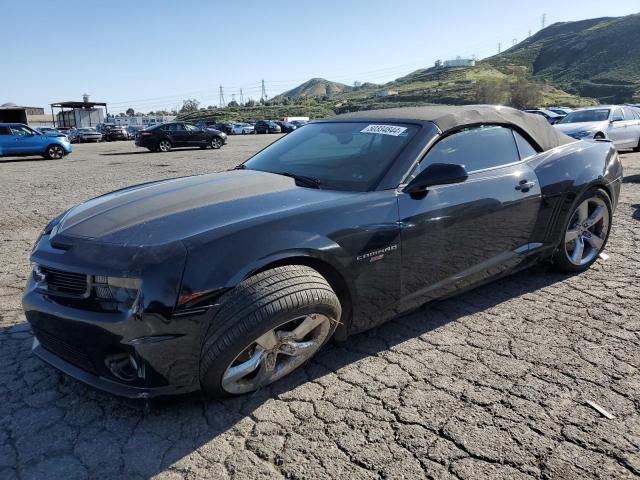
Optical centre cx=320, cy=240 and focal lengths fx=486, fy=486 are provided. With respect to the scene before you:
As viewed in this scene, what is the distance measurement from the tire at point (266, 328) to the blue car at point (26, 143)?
2085cm

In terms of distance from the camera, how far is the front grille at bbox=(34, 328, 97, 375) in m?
2.36

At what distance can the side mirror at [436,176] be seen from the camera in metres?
2.91

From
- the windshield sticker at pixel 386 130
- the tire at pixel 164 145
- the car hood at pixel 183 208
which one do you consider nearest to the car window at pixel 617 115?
the windshield sticker at pixel 386 130

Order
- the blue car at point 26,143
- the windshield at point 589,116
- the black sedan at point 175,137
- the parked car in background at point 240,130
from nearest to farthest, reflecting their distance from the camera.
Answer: the windshield at point 589,116, the blue car at point 26,143, the black sedan at point 175,137, the parked car in background at point 240,130

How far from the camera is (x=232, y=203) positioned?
9.01ft

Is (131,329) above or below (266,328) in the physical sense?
above

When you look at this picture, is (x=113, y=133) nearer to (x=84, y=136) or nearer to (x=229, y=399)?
(x=84, y=136)

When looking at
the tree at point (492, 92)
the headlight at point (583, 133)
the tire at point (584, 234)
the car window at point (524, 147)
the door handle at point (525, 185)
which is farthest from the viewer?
the tree at point (492, 92)

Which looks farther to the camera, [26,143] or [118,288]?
[26,143]

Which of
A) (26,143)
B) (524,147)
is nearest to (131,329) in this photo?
(524,147)

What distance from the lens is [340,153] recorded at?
11.2 ft

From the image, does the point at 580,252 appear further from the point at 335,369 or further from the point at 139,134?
the point at 139,134

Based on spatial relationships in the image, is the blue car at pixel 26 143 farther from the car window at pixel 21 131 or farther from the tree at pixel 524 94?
the tree at pixel 524 94

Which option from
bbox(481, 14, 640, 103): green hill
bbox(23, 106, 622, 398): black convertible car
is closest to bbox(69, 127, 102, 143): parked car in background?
bbox(23, 106, 622, 398): black convertible car
